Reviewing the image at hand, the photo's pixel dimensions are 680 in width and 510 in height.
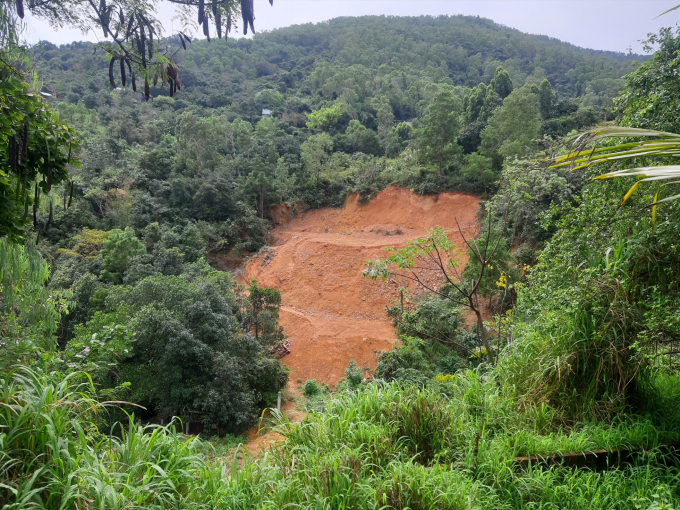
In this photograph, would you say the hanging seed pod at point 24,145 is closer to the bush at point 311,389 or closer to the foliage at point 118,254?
the bush at point 311,389

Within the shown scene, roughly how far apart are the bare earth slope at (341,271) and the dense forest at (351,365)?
1.13 m

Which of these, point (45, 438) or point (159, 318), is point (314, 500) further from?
point (159, 318)

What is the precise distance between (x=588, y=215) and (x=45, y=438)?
4.36 metres

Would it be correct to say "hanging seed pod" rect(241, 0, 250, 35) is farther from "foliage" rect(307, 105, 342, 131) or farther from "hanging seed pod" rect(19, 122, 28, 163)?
"foliage" rect(307, 105, 342, 131)

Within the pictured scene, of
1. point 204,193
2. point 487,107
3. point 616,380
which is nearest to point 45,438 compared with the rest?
point 616,380

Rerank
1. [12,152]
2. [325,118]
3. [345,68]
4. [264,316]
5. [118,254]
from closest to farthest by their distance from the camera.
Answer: [12,152], [264,316], [118,254], [325,118], [345,68]

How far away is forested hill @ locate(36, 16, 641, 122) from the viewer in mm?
38719

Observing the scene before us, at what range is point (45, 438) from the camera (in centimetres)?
190

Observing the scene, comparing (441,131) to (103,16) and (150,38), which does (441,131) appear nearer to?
(150,38)

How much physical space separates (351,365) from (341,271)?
699cm

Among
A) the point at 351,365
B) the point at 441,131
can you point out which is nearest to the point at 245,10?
the point at 351,365

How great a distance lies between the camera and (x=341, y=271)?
1834cm

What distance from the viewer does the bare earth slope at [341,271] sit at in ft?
43.7

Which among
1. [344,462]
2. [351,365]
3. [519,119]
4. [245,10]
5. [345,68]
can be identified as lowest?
[351,365]
